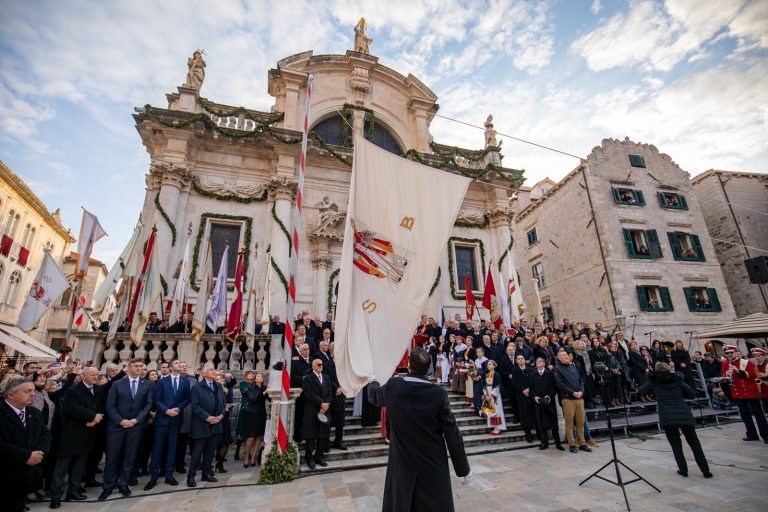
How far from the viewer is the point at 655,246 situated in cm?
2169

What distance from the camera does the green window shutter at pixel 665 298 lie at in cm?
2023

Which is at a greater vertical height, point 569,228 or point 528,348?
point 569,228

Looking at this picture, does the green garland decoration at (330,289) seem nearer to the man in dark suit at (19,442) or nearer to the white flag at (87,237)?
the white flag at (87,237)

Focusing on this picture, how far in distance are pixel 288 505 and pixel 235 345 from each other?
5200 millimetres

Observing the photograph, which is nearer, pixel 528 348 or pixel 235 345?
pixel 235 345

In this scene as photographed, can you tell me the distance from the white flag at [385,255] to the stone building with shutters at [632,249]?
19240 mm

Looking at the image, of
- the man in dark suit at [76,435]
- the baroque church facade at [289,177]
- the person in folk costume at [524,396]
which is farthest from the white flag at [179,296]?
the person in folk costume at [524,396]

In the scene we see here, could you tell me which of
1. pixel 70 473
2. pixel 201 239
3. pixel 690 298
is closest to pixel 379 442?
pixel 70 473

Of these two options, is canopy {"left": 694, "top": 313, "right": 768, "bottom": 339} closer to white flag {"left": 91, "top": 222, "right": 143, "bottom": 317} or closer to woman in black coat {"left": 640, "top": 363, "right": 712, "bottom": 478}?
woman in black coat {"left": 640, "top": 363, "right": 712, "bottom": 478}

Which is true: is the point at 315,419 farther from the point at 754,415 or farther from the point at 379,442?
the point at 754,415

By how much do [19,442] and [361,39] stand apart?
2203 cm

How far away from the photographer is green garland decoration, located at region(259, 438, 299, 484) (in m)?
5.84

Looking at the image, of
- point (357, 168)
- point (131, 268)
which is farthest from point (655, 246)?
point (131, 268)

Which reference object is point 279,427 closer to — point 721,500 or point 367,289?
point 367,289
